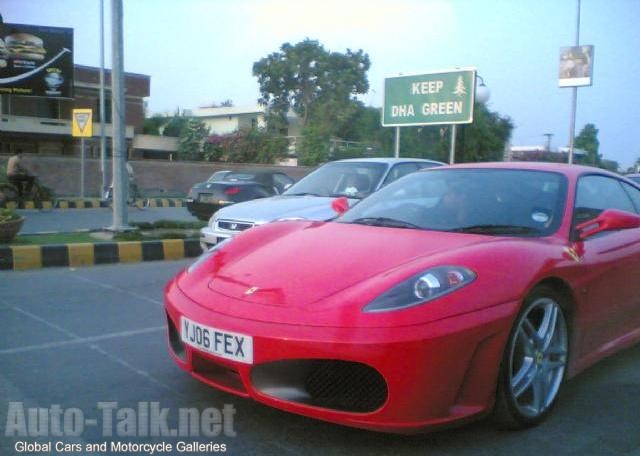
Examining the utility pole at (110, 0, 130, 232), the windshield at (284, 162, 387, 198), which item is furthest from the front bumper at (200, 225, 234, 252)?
the utility pole at (110, 0, 130, 232)

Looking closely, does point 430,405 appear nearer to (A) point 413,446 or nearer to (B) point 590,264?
(A) point 413,446

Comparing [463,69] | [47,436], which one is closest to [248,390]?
[47,436]

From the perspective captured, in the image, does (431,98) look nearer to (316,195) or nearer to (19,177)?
(316,195)

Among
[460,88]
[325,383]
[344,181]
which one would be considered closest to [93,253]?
[344,181]

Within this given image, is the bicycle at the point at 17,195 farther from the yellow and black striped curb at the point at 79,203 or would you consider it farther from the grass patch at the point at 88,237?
the grass patch at the point at 88,237

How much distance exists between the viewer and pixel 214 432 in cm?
275

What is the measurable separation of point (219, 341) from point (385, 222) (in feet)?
4.29

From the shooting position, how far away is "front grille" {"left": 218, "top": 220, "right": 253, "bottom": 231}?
6.52 m

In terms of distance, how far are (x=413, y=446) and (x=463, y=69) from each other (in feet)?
46.7

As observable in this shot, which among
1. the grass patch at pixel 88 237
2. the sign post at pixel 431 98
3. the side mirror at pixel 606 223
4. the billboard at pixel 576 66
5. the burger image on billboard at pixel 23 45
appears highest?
the burger image on billboard at pixel 23 45

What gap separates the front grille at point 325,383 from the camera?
8.05 feet

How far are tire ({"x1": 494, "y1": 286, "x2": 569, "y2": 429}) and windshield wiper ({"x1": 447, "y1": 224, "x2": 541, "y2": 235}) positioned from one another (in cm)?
38

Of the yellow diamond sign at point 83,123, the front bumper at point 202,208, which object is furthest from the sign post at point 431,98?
the yellow diamond sign at point 83,123

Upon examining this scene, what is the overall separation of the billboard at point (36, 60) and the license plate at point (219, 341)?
900 inches
